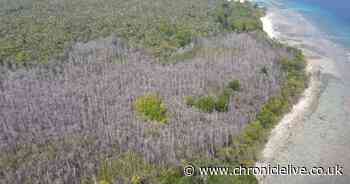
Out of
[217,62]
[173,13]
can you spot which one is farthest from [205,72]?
[173,13]

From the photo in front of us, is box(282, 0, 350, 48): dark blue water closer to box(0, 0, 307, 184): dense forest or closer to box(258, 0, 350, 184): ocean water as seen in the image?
box(258, 0, 350, 184): ocean water

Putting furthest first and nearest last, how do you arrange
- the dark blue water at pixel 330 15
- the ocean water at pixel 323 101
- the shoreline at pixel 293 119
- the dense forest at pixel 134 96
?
the dark blue water at pixel 330 15 < the shoreline at pixel 293 119 < the ocean water at pixel 323 101 < the dense forest at pixel 134 96

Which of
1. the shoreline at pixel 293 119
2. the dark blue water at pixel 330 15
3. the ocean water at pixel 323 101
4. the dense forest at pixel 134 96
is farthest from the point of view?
the dark blue water at pixel 330 15

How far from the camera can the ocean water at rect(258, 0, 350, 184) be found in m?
39.2

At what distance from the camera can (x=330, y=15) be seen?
10238 cm

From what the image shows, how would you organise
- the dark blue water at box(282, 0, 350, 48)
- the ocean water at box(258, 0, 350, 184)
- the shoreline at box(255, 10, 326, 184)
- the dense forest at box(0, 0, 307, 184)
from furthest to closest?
the dark blue water at box(282, 0, 350, 48) → the shoreline at box(255, 10, 326, 184) → the ocean water at box(258, 0, 350, 184) → the dense forest at box(0, 0, 307, 184)

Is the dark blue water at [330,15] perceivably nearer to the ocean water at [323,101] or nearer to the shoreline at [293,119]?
the ocean water at [323,101]

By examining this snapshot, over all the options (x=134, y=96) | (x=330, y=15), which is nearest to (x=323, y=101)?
(x=134, y=96)

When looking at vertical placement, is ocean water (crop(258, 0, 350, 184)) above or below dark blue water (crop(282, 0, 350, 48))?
below

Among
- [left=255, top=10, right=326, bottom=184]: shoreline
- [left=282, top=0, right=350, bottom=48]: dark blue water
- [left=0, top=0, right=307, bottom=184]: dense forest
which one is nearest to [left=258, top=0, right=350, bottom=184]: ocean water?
[left=282, top=0, right=350, bottom=48]: dark blue water

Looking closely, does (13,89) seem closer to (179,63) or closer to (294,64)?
(179,63)

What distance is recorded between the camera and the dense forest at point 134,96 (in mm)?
34312

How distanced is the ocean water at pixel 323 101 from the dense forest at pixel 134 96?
3292mm

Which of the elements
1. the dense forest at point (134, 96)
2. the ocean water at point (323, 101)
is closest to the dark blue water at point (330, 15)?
the ocean water at point (323, 101)
